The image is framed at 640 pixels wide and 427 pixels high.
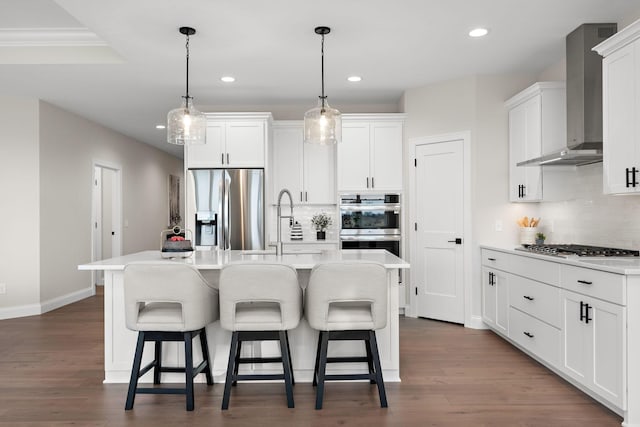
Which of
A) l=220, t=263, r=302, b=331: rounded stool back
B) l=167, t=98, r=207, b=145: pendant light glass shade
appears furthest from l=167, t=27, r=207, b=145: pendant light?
l=220, t=263, r=302, b=331: rounded stool back

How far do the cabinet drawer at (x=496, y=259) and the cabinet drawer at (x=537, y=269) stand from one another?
5.0 inches

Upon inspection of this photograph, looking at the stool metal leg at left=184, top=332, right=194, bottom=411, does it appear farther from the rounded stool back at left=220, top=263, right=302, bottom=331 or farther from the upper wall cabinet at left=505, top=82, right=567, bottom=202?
the upper wall cabinet at left=505, top=82, right=567, bottom=202

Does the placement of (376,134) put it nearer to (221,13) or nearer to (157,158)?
(221,13)

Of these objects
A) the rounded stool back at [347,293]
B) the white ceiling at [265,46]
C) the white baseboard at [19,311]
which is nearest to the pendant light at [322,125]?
the white ceiling at [265,46]

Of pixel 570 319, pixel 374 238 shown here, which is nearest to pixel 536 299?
pixel 570 319

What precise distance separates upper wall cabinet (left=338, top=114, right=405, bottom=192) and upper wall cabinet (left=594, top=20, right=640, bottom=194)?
2.56m

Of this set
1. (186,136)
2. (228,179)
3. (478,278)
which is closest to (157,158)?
(228,179)

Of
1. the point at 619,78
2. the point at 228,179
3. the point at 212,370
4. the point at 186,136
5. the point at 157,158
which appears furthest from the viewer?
the point at 157,158

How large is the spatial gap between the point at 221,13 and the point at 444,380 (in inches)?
122

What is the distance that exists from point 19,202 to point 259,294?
4339 mm

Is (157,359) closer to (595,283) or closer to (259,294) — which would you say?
(259,294)

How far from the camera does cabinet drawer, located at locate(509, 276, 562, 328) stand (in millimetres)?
3160

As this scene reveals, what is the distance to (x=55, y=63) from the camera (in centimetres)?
432

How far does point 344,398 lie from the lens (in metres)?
2.89
